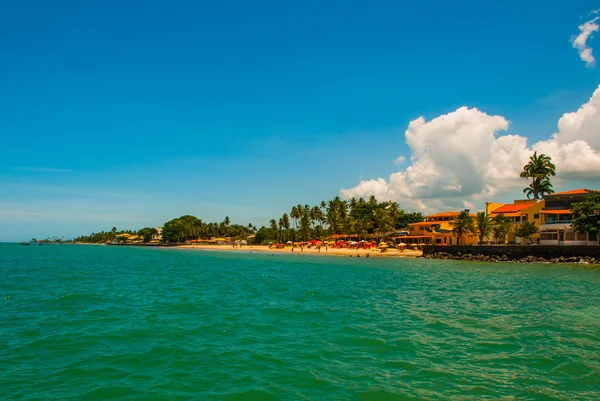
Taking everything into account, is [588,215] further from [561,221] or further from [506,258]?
[506,258]

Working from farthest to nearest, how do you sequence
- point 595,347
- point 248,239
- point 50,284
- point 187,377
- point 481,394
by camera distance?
point 248,239, point 50,284, point 595,347, point 187,377, point 481,394

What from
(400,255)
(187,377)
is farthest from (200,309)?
(400,255)

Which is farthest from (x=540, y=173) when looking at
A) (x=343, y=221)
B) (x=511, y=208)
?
(x=343, y=221)

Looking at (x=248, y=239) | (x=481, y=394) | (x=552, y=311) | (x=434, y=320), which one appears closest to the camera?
(x=481, y=394)

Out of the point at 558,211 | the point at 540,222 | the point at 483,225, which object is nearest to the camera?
the point at 558,211

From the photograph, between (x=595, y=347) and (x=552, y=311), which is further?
(x=552, y=311)

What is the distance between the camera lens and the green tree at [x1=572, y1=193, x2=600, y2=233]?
211 ft

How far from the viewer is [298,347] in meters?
16.0

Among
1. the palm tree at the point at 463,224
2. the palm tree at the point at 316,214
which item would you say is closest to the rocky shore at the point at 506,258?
the palm tree at the point at 463,224

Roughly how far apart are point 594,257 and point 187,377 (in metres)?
72.3

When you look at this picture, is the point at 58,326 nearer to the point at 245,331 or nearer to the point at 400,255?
the point at 245,331

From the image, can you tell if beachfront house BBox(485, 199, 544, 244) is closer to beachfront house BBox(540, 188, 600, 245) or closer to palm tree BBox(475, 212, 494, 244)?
beachfront house BBox(540, 188, 600, 245)

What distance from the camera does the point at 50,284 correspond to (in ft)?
121

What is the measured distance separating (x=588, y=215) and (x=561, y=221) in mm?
8500
